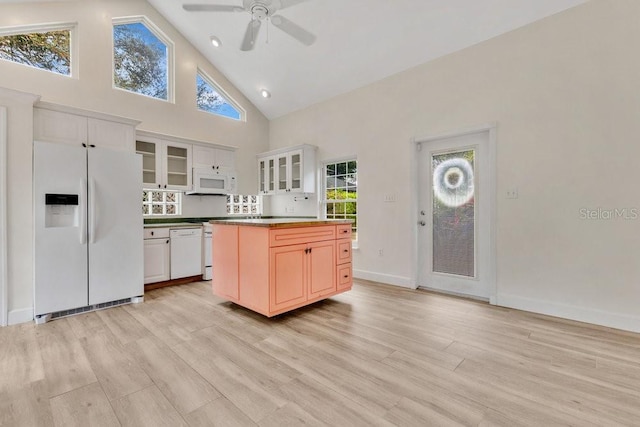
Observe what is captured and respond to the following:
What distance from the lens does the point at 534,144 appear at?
301 centimetres

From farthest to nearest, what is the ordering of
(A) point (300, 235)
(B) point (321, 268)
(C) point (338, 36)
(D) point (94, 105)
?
(D) point (94, 105), (C) point (338, 36), (B) point (321, 268), (A) point (300, 235)

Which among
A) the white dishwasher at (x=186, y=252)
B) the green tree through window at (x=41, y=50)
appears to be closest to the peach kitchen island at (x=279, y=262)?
the white dishwasher at (x=186, y=252)

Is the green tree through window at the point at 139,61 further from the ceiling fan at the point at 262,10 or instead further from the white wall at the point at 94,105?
the ceiling fan at the point at 262,10

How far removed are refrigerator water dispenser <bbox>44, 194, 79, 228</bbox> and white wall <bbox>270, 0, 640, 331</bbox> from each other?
160 inches

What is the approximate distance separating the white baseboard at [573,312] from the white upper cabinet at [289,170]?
128 inches

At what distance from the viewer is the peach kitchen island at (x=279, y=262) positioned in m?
2.72

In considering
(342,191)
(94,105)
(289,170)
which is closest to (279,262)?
(342,191)

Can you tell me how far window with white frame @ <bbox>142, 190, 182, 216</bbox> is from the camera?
15.2ft

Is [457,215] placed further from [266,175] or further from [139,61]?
[139,61]

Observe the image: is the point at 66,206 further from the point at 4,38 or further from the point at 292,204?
the point at 292,204

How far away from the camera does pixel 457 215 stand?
3658mm

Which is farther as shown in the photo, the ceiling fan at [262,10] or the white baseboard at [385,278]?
the white baseboard at [385,278]

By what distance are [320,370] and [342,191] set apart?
10.9 feet

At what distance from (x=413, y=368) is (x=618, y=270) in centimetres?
223
